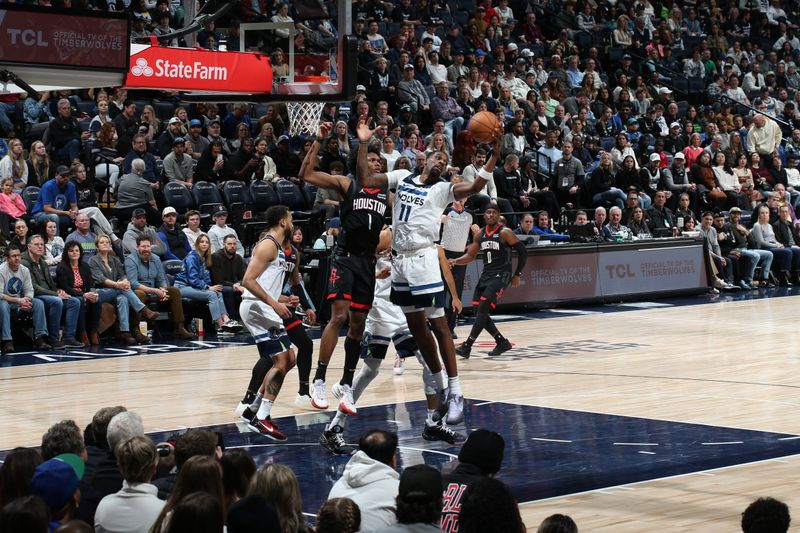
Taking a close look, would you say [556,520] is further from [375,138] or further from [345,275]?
[375,138]

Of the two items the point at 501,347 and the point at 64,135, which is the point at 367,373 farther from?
the point at 64,135

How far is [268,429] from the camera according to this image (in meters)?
9.98

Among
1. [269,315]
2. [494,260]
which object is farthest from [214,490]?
[494,260]

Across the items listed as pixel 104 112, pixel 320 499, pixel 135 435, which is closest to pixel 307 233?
pixel 104 112

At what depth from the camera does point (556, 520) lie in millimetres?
4652

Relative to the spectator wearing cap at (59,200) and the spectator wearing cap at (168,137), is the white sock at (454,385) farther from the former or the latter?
the spectator wearing cap at (168,137)

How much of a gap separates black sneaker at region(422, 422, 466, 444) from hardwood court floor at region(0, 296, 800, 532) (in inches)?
40.3

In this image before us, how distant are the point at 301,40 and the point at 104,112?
6.43 m

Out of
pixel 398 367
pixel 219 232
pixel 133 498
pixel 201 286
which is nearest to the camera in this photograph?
pixel 133 498

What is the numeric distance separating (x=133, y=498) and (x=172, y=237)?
13.1 meters

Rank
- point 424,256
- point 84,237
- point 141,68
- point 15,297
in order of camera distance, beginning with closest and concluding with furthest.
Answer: point 424,256 → point 141,68 → point 15,297 → point 84,237

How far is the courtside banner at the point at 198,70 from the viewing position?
41.7 ft

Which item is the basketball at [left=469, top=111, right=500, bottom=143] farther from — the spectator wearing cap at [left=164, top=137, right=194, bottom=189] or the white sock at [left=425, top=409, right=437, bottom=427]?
the spectator wearing cap at [left=164, top=137, right=194, bottom=189]

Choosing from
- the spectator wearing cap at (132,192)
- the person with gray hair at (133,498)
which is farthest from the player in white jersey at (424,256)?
the spectator wearing cap at (132,192)
